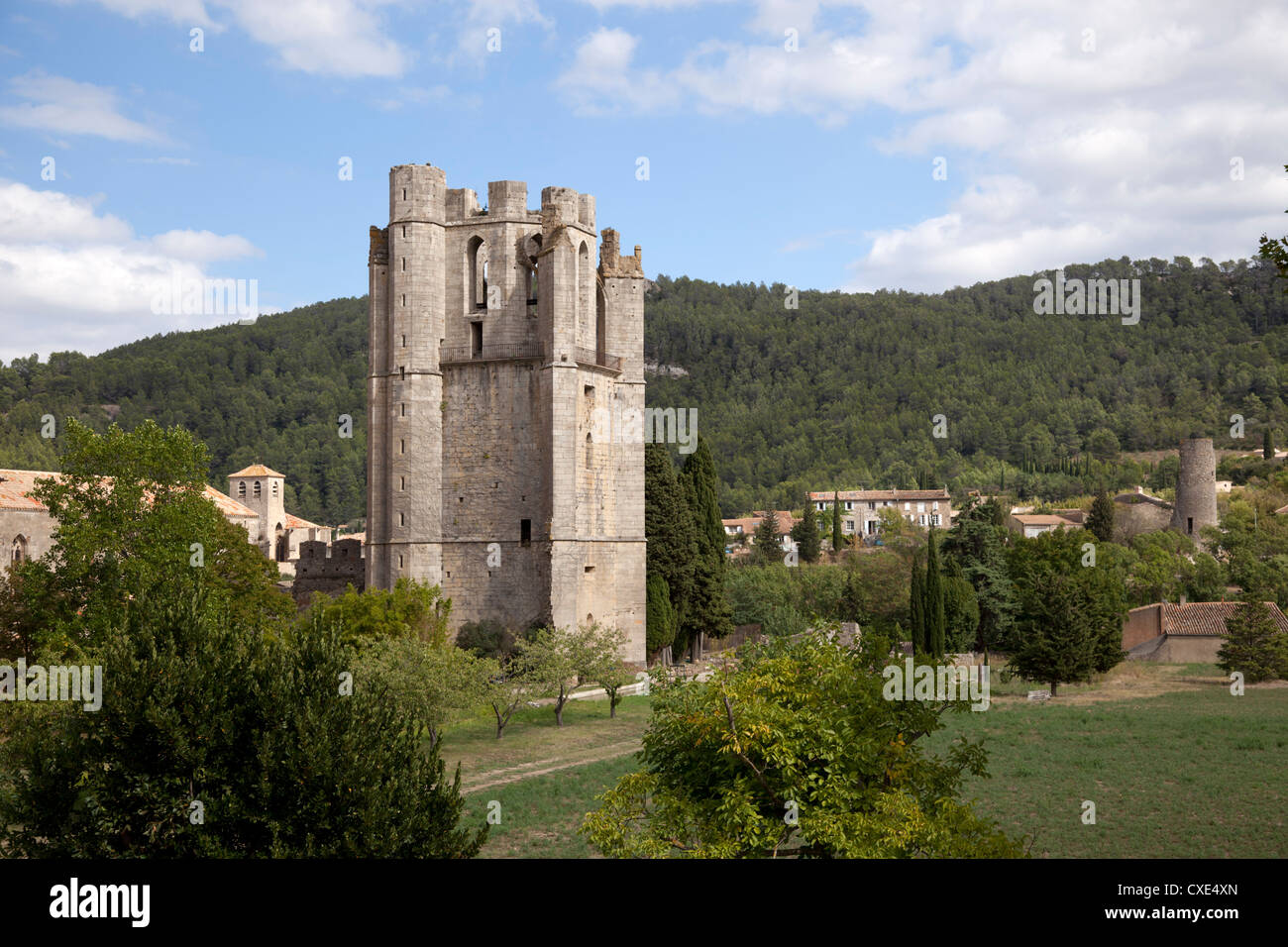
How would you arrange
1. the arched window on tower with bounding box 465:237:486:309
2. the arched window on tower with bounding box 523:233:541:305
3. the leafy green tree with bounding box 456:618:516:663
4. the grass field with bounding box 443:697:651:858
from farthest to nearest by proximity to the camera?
the arched window on tower with bounding box 523:233:541:305 < the arched window on tower with bounding box 465:237:486:309 < the leafy green tree with bounding box 456:618:516:663 < the grass field with bounding box 443:697:651:858

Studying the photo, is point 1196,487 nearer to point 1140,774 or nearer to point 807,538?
point 807,538

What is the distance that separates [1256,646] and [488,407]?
32621 mm

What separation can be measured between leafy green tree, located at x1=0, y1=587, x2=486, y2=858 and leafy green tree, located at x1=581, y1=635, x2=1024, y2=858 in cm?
278

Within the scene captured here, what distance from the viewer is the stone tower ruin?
48.6 meters

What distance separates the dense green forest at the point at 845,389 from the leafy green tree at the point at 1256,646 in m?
84.0

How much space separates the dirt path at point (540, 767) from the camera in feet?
99.0

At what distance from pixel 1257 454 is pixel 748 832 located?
125 m

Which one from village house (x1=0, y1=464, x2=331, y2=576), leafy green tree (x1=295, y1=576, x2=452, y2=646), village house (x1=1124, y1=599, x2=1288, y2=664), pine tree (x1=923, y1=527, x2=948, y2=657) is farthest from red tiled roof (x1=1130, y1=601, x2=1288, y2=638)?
village house (x1=0, y1=464, x2=331, y2=576)

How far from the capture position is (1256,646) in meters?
47.8

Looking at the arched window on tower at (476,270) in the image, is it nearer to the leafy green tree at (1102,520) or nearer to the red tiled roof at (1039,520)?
the leafy green tree at (1102,520)

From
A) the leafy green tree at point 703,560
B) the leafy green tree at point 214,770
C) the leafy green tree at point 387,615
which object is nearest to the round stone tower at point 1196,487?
the leafy green tree at point 703,560

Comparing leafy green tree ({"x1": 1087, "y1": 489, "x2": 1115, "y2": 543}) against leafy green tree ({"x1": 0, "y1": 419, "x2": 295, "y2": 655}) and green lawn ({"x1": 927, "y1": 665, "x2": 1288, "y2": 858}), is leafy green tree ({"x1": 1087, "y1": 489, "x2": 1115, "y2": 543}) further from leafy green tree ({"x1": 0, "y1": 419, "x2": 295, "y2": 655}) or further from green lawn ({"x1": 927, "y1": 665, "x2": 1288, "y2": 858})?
leafy green tree ({"x1": 0, "y1": 419, "x2": 295, "y2": 655})
